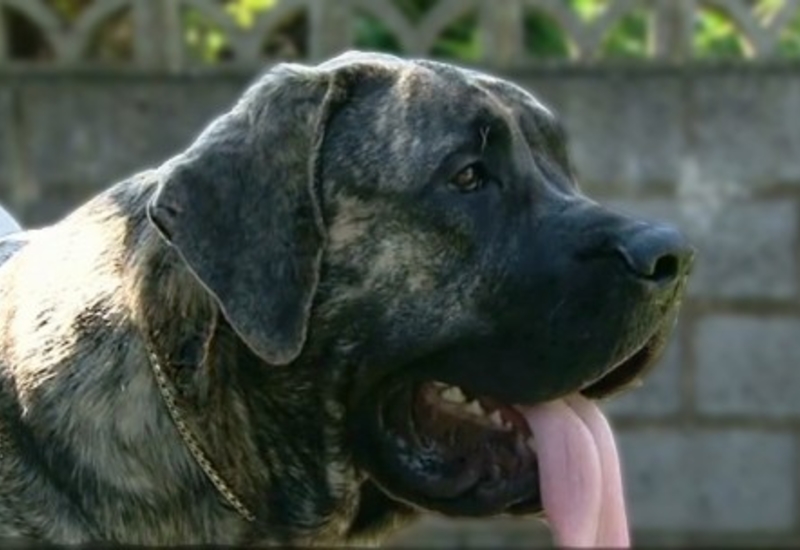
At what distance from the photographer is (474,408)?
12.0 feet

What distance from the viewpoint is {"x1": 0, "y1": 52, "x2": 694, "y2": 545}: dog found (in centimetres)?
350

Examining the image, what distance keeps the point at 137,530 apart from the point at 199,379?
25cm

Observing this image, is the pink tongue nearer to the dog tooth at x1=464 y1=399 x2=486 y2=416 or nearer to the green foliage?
the dog tooth at x1=464 y1=399 x2=486 y2=416

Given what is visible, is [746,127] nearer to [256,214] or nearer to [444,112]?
[444,112]

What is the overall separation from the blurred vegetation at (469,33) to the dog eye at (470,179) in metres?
2.92

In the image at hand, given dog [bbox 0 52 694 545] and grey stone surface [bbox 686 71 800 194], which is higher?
dog [bbox 0 52 694 545]

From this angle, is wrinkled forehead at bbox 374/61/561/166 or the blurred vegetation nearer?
wrinkled forehead at bbox 374/61/561/166

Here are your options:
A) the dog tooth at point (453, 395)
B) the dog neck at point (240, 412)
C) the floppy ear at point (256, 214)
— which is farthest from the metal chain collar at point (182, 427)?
the dog tooth at point (453, 395)

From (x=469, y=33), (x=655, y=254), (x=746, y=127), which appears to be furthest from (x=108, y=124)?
(x=655, y=254)

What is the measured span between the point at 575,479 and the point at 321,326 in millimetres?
446

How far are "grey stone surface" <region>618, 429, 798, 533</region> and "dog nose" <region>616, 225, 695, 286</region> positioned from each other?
308cm

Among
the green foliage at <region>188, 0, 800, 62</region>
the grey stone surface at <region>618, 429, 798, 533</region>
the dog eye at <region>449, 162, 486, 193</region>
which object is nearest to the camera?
the dog eye at <region>449, 162, 486, 193</region>

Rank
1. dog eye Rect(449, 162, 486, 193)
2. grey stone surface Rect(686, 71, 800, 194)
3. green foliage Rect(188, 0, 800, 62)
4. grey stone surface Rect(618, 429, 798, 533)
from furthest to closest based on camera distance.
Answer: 1. green foliage Rect(188, 0, 800, 62)
2. grey stone surface Rect(618, 429, 798, 533)
3. grey stone surface Rect(686, 71, 800, 194)
4. dog eye Rect(449, 162, 486, 193)

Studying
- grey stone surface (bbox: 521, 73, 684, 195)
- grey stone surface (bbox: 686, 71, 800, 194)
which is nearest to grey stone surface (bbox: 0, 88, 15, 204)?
grey stone surface (bbox: 521, 73, 684, 195)
